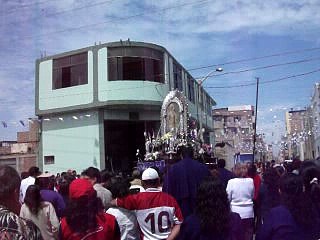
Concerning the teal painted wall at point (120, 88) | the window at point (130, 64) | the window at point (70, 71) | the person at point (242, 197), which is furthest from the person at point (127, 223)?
the window at point (70, 71)

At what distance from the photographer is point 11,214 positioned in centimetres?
285

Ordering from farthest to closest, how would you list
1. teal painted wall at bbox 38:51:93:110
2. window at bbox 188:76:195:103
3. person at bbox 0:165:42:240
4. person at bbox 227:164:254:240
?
window at bbox 188:76:195:103 < teal painted wall at bbox 38:51:93:110 < person at bbox 227:164:254:240 < person at bbox 0:165:42:240

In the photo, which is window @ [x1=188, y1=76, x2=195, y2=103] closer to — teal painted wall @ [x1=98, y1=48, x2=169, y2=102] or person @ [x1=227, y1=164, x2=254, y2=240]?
teal painted wall @ [x1=98, y1=48, x2=169, y2=102]

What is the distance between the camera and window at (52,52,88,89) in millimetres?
32656

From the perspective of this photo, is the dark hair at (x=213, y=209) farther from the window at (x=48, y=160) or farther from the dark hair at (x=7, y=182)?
the window at (x=48, y=160)

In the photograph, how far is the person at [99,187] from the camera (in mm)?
6501

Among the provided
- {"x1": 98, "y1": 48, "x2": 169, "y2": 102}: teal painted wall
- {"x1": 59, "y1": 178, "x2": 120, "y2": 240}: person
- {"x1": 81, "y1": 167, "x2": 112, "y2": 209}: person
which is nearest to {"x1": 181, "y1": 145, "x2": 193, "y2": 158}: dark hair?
{"x1": 81, "y1": 167, "x2": 112, "y2": 209}: person

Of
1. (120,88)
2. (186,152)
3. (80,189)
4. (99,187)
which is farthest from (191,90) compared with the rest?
(80,189)

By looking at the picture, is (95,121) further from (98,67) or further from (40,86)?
(40,86)

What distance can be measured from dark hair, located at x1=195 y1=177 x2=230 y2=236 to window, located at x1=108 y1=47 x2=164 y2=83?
27.7 m

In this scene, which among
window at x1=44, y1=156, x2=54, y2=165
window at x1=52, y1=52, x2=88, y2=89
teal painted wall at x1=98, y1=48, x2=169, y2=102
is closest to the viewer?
teal painted wall at x1=98, y1=48, x2=169, y2=102

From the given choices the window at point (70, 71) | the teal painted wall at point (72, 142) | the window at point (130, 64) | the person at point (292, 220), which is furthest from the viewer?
the window at point (70, 71)

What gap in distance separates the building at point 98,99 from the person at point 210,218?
26634 mm

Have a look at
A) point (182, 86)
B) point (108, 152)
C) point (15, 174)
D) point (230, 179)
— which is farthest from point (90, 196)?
point (182, 86)
